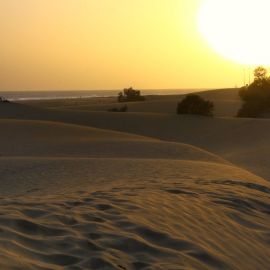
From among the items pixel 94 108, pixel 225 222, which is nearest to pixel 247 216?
pixel 225 222

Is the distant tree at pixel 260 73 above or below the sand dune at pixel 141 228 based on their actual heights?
above

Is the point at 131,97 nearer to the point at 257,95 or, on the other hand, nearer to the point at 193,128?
the point at 257,95

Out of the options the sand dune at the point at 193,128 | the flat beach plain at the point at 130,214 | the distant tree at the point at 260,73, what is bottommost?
the sand dune at the point at 193,128

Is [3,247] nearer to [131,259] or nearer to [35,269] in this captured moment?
[35,269]

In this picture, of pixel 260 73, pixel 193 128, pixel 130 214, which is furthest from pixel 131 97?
pixel 130 214

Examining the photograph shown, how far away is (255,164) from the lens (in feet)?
74.5

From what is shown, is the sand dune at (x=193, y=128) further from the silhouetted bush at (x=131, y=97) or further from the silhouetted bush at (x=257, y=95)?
the silhouetted bush at (x=131, y=97)

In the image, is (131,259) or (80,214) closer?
(131,259)

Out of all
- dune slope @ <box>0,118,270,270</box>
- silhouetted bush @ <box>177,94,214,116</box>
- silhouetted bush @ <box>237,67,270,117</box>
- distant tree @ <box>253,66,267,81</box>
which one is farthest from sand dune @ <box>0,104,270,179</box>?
dune slope @ <box>0,118,270,270</box>

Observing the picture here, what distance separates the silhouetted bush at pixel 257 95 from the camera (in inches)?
1868

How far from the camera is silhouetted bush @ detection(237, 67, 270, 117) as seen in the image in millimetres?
47438

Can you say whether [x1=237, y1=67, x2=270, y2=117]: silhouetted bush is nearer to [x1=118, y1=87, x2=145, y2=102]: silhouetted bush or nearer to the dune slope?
[x1=118, y1=87, x2=145, y2=102]: silhouetted bush

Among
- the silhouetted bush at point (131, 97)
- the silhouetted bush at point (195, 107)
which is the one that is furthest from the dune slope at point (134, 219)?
the silhouetted bush at point (131, 97)

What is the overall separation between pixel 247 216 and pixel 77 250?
3.90 m
